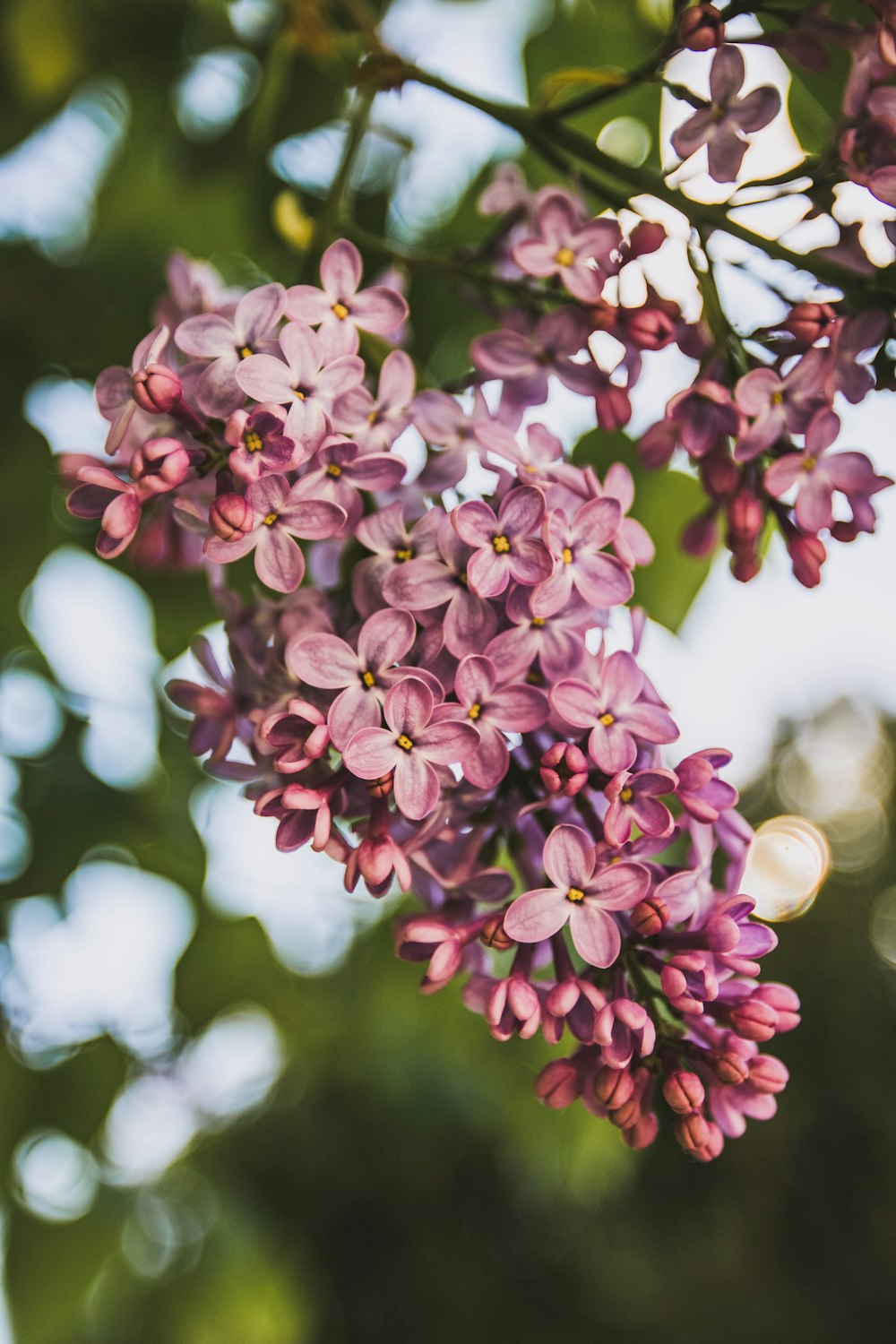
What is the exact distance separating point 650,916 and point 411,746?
0.15 metres

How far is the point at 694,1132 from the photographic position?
55cm

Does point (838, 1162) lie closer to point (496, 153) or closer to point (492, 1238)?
point (492, 1238)

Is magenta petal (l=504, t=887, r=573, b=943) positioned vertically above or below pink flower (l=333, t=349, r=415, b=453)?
below

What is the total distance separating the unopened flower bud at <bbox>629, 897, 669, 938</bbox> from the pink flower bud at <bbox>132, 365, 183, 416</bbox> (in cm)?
35

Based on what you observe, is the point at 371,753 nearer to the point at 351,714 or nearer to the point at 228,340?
the point at 351,714

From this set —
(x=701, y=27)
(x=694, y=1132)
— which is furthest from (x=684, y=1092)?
(x=701, y=27)

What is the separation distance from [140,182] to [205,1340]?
5.87 ft

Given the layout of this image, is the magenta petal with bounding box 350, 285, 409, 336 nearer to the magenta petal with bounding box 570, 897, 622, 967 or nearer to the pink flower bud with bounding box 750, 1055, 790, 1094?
the magenta petal with bounding box 570, 897, 622, 967

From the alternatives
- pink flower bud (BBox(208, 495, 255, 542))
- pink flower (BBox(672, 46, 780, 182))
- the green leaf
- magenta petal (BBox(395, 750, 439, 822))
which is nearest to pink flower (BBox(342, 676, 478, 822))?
magenta petal (BBox(395, 750, 439, 822))

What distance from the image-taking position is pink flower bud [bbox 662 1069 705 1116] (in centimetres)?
53

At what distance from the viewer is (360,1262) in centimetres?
520

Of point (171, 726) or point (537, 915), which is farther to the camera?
point (171, 726)

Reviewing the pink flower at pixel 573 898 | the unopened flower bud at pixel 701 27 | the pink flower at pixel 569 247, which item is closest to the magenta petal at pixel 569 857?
the pink flower at pixel 573 898

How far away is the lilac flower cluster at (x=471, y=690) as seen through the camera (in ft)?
1.70
